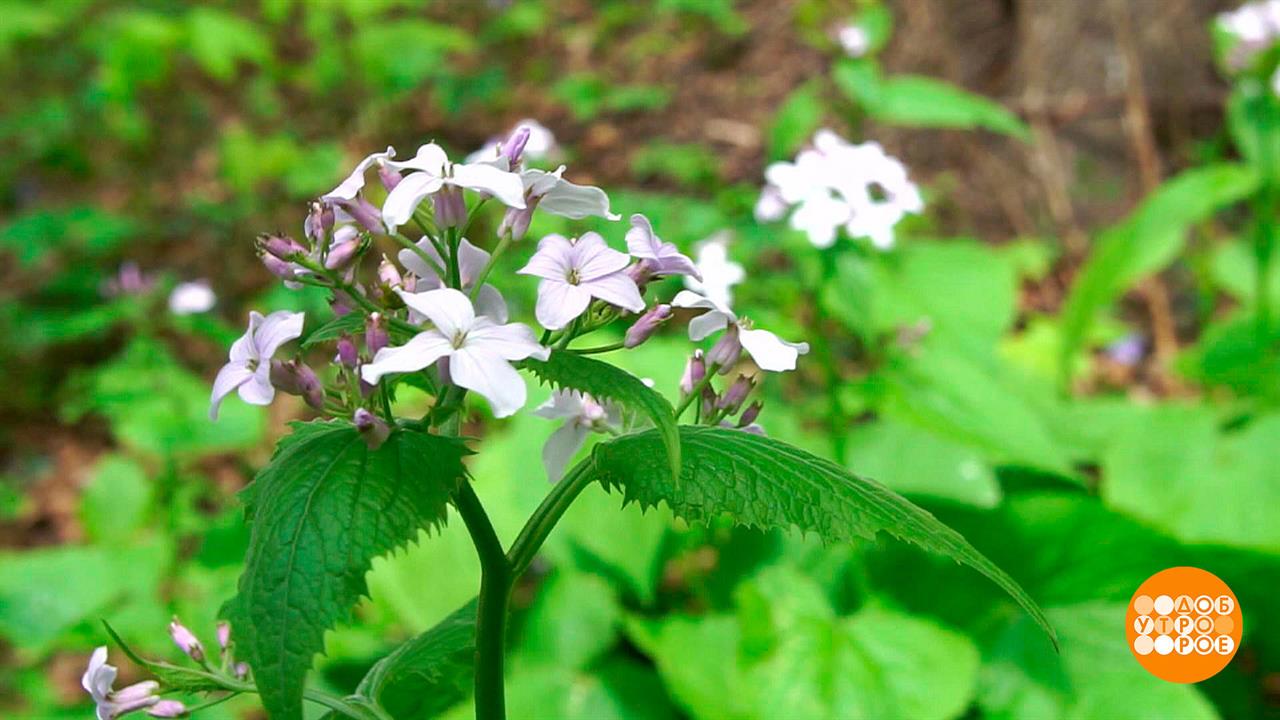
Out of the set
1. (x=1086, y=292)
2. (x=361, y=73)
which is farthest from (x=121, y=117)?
(x=1086, y=292)

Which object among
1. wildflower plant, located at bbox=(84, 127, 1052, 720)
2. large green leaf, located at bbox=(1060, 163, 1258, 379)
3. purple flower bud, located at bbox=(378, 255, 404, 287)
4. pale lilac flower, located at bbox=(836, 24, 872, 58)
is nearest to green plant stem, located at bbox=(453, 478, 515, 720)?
wildflower plant, located at bbox=(84, 127, 1052, 720)

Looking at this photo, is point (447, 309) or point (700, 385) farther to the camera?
point (700, 385)

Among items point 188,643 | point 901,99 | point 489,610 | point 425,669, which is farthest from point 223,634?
point 901,99

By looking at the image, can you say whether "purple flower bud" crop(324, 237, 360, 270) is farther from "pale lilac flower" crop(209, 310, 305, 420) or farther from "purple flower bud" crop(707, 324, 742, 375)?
"purple flower bud" crop(707, 324, 742, 375)

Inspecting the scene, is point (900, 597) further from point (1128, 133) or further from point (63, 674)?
point (63, 674)

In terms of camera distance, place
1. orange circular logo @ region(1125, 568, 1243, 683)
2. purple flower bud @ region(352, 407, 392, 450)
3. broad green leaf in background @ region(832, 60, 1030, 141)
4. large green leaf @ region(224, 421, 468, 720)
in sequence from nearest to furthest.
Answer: large green leaf @ region(224, 421, 468, 720)
purple flower bud @ region(352, 407, 392, 450)
orange circular logo @ region(1125, 568, 1243, 683)
broad green leaf in background @ region(832, 60, 1030, 141)

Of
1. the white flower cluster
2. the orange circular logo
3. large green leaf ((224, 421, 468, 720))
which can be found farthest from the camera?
the white flower cluster

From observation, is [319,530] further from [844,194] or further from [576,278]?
[844,194]

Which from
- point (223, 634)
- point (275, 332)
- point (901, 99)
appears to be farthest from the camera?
point (901, 99)
